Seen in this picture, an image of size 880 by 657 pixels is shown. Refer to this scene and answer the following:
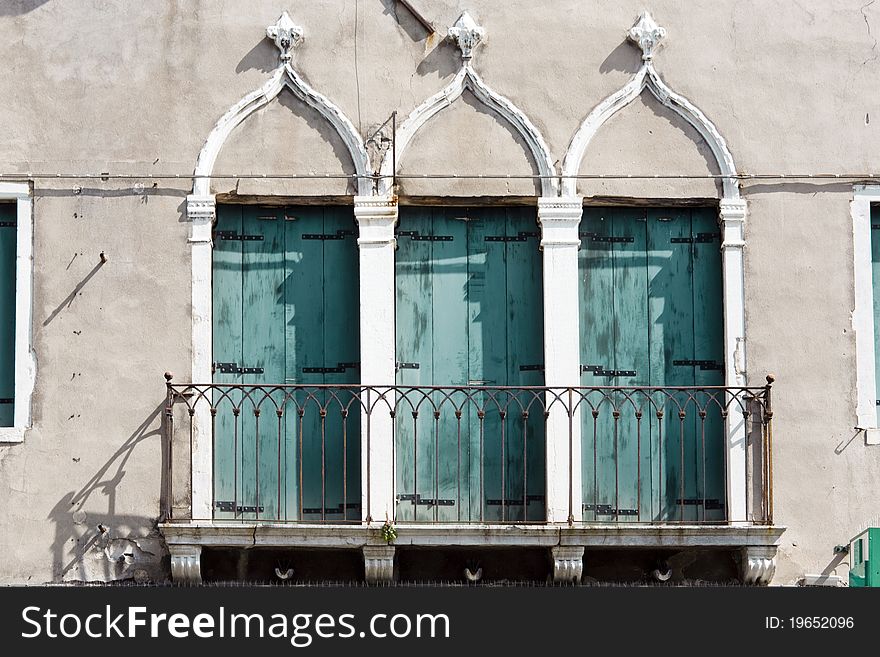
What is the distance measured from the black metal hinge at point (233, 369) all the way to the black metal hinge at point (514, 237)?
176 cm

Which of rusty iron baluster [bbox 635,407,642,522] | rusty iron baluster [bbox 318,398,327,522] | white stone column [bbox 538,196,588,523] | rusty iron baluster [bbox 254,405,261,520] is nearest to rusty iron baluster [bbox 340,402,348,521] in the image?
rusty iron baluster [bbox 318,398,327,522]

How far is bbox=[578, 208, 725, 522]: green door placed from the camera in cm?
1242

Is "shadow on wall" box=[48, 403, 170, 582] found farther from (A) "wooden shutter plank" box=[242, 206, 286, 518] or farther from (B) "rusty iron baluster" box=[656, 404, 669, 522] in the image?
(B) "rusty iron baluster" box=[656, 404, 669, 522]

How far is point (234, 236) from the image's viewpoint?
41.3 feet

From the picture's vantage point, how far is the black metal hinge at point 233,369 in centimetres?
1243

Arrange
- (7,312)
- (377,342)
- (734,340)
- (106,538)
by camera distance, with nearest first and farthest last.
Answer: (106,538), (377,342), (734,340), (7,312)

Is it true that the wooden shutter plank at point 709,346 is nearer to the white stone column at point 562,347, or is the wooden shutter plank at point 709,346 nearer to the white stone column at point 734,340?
the white stone column at point 734,340

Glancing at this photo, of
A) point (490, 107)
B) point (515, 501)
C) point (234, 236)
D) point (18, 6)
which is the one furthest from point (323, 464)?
point (18, 6)

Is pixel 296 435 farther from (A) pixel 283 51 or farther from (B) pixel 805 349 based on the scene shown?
(B) pixel 805 349

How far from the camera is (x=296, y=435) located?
12.4 meters

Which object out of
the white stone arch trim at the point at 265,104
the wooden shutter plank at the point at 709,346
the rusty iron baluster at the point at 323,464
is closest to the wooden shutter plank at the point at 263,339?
the rusty iron baluster at the point at 323,464

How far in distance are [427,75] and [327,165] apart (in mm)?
897

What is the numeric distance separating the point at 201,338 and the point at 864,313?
436 cm

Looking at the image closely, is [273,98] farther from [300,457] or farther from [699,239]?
[699,239]
